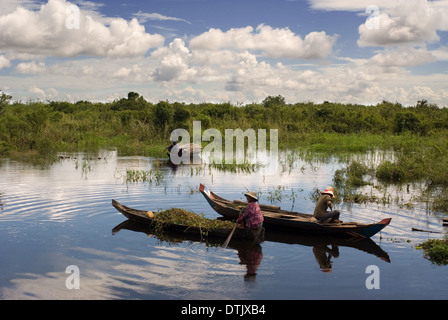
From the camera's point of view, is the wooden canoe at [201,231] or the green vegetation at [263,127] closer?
the wooden canoe at [201,231]

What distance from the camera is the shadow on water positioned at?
7965 millimetres

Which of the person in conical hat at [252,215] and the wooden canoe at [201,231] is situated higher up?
the person in conical hat at [252,215]

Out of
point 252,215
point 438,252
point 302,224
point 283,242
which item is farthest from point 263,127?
point 438,252

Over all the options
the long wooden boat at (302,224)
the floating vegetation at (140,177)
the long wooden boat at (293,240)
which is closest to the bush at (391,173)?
the long wooden boat at (302,224)

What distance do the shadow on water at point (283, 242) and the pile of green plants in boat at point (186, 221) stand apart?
215 mm

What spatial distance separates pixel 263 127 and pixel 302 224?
68.8 ft

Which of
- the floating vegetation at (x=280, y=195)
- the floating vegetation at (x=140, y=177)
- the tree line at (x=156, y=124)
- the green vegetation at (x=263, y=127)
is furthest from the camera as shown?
the tree line at (x=156, y=124)

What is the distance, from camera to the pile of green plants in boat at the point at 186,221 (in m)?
8.98

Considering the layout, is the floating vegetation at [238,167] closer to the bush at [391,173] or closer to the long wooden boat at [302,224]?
the bush at [391,173]

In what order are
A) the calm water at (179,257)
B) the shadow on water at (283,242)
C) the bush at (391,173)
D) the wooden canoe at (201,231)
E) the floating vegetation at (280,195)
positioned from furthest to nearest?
the bush at (391,173) → the floating vegetation at (280,195) → the wooden canoe at (201,231) → the shadow on water at (283,242) → the calm water at (179,257)

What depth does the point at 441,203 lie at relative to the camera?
1177cm
